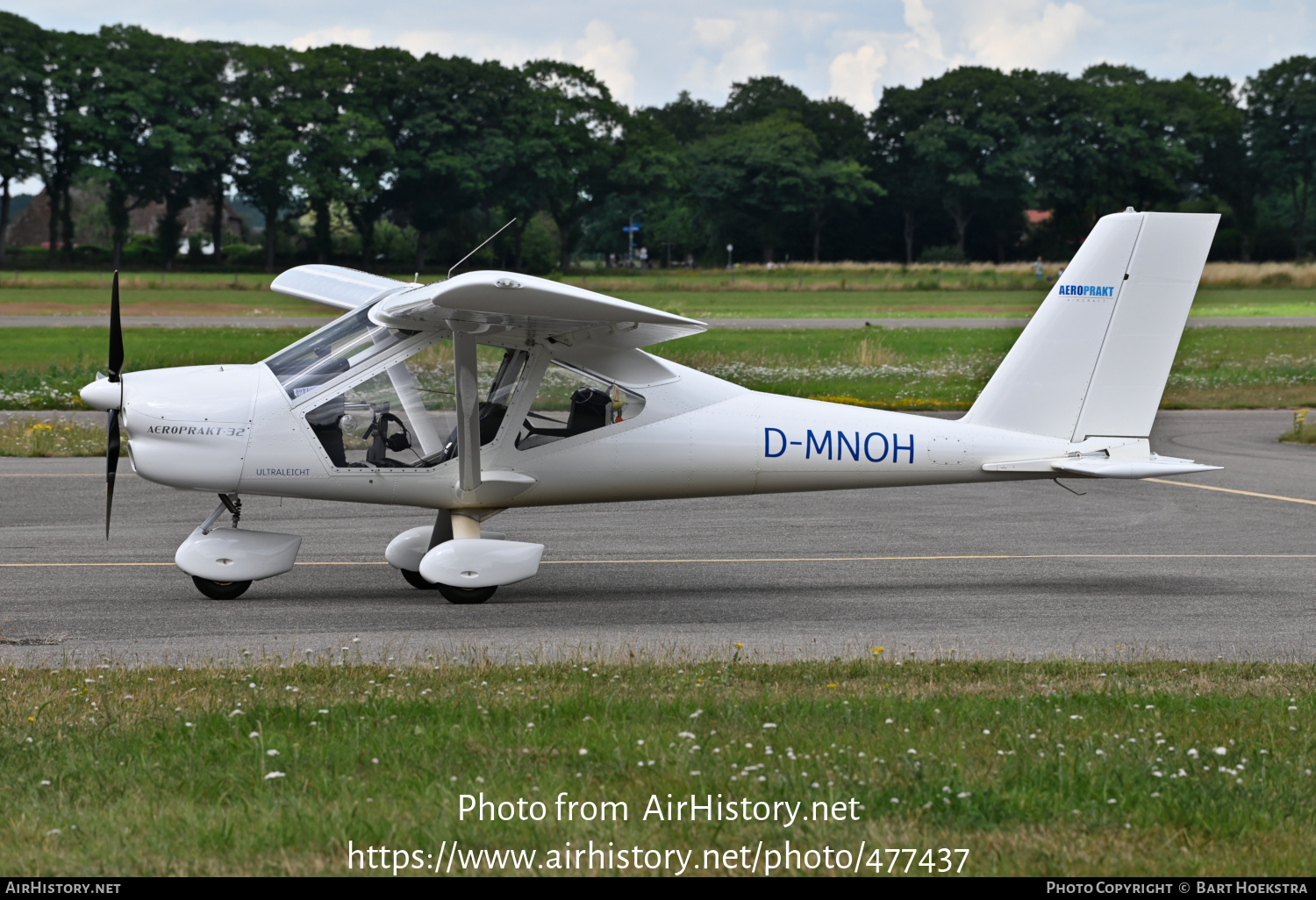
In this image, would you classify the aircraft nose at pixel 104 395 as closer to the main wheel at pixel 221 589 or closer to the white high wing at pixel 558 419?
the white high wing at pixel 558 419

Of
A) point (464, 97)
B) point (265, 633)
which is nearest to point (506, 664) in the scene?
point (265, 633)

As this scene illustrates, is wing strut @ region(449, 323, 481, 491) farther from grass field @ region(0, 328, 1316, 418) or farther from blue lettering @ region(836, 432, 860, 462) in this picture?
grass field @ region(0, 328, 1316, 418)

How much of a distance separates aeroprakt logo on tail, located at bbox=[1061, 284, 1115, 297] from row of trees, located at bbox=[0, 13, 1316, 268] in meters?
79.2

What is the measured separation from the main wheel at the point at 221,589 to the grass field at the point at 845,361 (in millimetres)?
10889

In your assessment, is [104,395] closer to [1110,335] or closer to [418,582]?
[418,582]

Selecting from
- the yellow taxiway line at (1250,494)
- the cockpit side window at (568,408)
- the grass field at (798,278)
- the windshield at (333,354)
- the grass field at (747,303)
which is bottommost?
the yellow taxiway line at (1250,494)

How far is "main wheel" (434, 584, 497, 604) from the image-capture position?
975cm

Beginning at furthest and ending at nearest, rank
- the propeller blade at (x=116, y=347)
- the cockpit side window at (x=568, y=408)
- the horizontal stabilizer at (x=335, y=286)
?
the horizontal stabilizer at (x=335, y=286) → the cockpit side window at (x=568, y=408) → the propeller blade at (x=116, y=347)

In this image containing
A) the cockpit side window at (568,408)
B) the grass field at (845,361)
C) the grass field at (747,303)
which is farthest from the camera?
the grass field at (747,303)

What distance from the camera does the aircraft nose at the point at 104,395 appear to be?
9.34m

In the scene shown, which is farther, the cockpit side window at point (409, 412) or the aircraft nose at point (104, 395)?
the cockpit side window at point (409, 412)

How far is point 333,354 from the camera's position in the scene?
9.65m

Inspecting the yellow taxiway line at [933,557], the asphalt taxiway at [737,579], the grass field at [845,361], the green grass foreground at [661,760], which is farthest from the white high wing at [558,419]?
the grass field at [845,361]

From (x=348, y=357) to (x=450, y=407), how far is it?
2.85 ft
